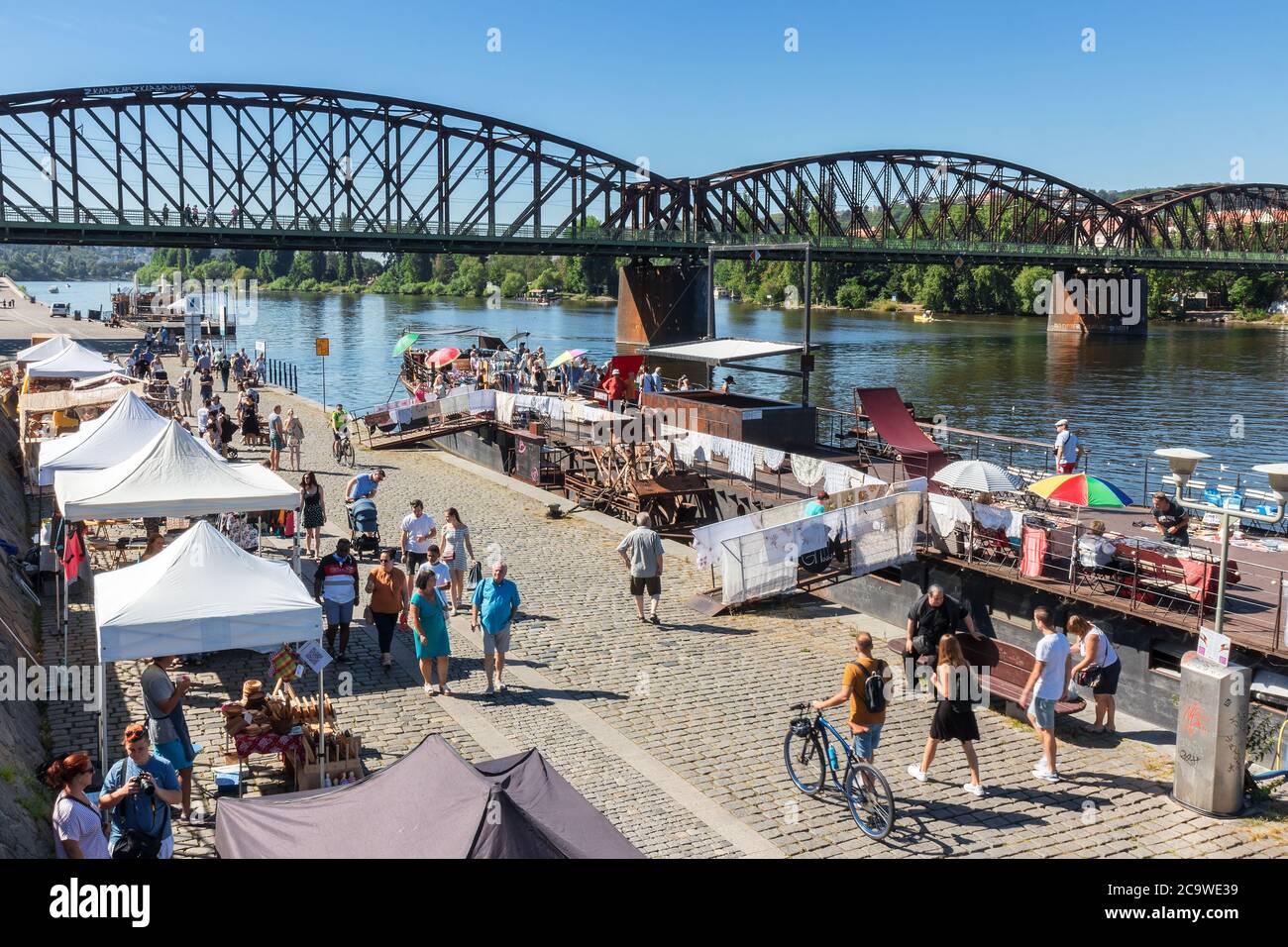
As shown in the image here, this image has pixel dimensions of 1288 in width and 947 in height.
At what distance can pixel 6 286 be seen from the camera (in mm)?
174750

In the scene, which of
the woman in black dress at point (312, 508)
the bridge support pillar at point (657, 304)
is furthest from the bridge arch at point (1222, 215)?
the woman in black dress at point (312, 508)

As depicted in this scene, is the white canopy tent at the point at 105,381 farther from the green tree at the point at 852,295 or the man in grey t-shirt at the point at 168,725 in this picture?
the green tree at the point at 852,295

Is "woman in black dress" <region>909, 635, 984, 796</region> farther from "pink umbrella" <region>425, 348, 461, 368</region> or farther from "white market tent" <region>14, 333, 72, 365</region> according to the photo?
"pink umbrella" <region>425, 348, 461, 368</region>

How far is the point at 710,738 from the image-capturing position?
1240cm

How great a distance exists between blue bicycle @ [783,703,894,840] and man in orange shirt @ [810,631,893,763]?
0.17 meters

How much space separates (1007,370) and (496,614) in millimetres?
72169

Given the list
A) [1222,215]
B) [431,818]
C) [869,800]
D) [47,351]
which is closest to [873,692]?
[869,800]

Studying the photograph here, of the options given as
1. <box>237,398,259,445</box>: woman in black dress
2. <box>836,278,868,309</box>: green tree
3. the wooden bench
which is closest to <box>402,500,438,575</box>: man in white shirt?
the wooden bench

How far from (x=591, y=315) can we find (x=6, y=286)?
8979 centimetres

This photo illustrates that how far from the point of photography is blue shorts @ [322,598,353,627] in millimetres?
14180

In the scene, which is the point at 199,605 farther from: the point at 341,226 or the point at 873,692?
the point at 341,226
